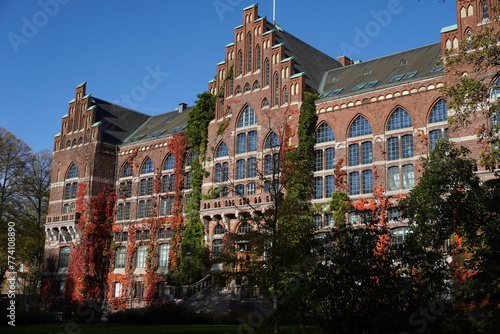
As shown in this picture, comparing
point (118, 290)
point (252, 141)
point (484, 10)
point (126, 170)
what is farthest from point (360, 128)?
point (118, 290)

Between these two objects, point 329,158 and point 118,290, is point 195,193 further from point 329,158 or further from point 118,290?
point 118,290

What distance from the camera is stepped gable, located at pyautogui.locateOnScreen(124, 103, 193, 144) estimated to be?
53.8 meters

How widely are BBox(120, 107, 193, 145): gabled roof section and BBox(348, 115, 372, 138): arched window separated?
17.4m

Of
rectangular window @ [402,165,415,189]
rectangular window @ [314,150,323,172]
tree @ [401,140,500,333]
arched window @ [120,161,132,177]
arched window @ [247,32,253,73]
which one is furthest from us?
arched window @ [120,161,132,177]

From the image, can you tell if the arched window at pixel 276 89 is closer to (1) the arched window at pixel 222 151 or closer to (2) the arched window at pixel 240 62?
(2) the arched window at pixel 240 62

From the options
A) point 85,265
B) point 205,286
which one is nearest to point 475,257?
point 205,286

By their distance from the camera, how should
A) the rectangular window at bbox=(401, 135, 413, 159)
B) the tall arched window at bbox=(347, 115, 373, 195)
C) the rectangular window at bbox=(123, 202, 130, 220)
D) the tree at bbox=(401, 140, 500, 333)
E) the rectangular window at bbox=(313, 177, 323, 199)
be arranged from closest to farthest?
1. the tree at bbox=(401, 140, 500, 333)
2. the rectangular window at bbox=(401, 135, 413, 159)
3. the tall arched window at bbox=(347, 115, 373, 195)
4. the rectangular window at bbox=(313, 177, 323, 199)
5. the rectangular window at bbox=(123, 202, 130, 220)

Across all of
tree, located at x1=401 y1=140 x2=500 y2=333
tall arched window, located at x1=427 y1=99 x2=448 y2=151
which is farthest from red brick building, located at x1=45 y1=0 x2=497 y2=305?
tree, located at x1=401 y1=140 x2=500 y2=333

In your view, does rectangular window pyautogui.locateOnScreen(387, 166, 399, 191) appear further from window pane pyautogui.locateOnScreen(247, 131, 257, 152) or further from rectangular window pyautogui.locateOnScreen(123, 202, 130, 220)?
rectangular window pyautogui.locateOnScreen(123, 202, 130, 220)

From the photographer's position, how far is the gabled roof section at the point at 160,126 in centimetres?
5373

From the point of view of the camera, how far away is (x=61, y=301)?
52219 mm

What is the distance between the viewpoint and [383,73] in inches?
1690

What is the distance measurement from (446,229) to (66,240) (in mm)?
40097

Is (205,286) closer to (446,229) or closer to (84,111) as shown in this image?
(446,229)
